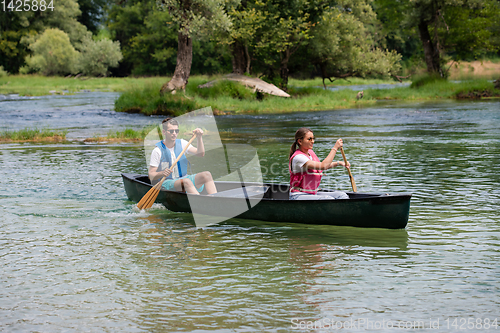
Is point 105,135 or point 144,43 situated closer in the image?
point 105,135

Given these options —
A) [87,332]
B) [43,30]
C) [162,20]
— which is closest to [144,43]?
[162,20]

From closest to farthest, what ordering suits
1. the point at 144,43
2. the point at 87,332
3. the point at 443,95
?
the point at 87,332, the point at 443,95, the point at 144,43

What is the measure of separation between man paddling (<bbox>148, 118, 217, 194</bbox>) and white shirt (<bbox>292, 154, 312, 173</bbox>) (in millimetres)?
1574

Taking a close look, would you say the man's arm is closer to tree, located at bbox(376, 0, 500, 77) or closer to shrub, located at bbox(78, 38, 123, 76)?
tree, located at bbox(376, 0, 500, 77)

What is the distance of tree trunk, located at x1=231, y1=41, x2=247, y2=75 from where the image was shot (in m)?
32.2

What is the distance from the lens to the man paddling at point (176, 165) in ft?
26.2

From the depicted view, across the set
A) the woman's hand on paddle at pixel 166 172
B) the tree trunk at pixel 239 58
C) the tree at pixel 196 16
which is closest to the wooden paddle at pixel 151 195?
the woman's hand on paddle at pixel 166 172

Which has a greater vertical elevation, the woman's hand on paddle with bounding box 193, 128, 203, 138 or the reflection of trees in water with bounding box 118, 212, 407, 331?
the woman's hand on paddle with bounding box 193, 128, 203, 138

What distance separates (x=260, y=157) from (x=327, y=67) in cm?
2331

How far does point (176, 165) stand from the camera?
8.34 meters

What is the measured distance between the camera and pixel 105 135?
17.9 metres

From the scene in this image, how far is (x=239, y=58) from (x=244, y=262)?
27.5m

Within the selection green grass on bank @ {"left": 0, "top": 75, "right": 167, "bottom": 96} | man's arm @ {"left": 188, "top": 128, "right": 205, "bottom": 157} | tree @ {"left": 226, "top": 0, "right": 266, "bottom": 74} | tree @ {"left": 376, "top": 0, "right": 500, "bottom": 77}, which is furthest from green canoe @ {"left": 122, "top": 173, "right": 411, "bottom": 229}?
green grass on bank @ {"left": 0, "top": 75, "right": 167, "bottom": 96}

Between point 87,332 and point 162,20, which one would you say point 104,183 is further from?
Result: point 162,20
